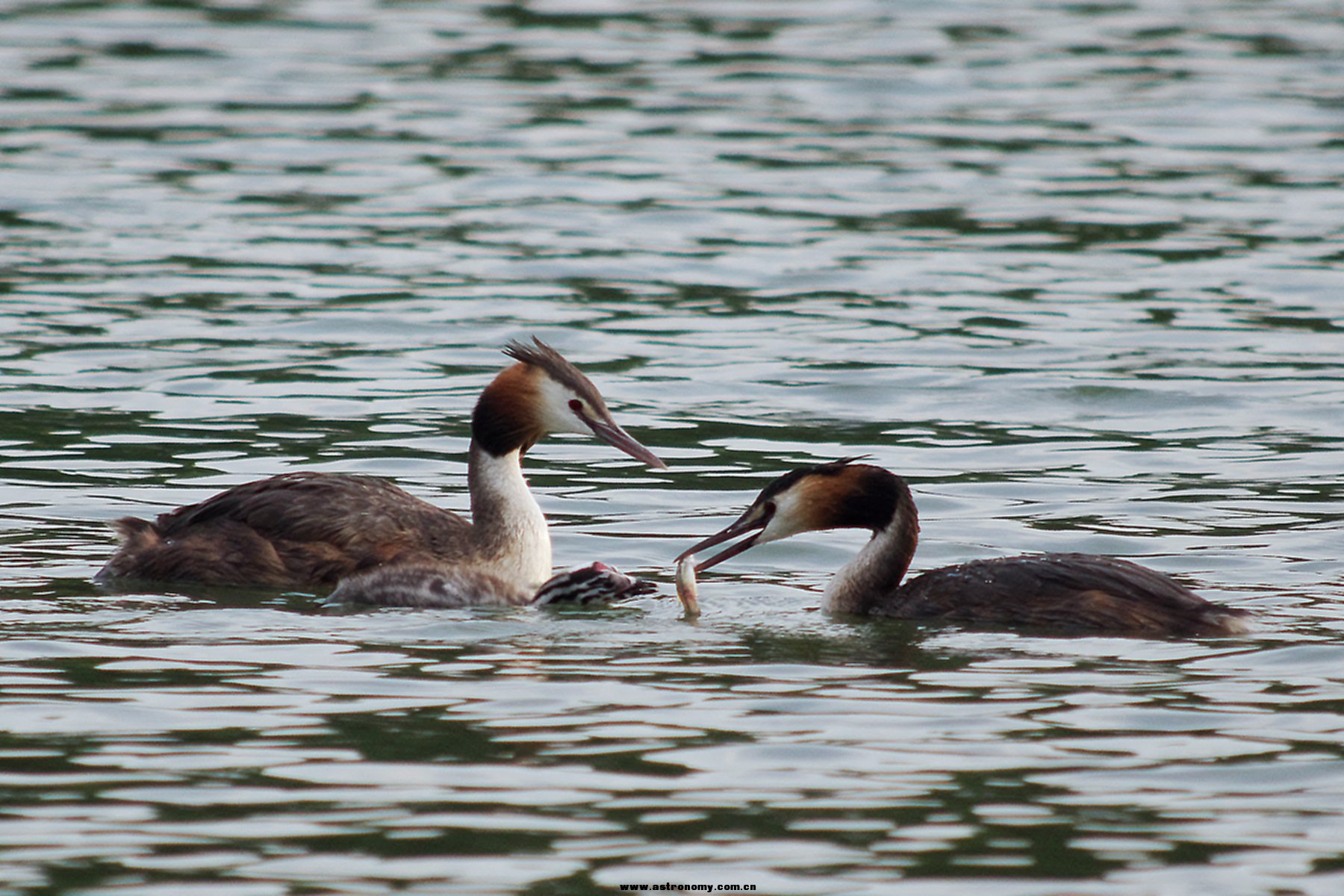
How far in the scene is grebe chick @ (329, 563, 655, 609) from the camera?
31.9 ft

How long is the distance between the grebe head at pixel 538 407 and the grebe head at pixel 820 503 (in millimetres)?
605

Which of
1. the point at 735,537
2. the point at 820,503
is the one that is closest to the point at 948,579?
the point at 820,503

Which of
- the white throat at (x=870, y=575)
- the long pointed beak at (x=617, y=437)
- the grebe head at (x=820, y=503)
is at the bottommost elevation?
the white throat at (x=870, y=575)

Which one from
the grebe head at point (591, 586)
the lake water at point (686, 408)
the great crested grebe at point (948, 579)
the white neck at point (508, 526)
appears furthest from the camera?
the white neck at point (508, 526)

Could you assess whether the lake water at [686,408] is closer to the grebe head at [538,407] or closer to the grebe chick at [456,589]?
the grebe chick at [456,589]

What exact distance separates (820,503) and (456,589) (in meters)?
1.61

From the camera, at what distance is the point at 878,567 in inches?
395

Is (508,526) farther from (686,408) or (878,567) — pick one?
(686,408)

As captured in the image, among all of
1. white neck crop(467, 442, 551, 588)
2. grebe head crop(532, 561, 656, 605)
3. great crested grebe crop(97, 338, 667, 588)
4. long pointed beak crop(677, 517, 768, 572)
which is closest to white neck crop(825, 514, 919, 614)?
long pointed beak crop(677, 517, 768, 572)

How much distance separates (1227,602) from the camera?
32.2 ft

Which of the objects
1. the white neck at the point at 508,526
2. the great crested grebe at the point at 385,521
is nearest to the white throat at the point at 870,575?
the great crested grebe at the point at 385,521

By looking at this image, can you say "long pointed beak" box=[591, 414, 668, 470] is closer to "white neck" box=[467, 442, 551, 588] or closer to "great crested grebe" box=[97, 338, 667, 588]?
"great crested grebe" box=[97, 338, 667, 588]

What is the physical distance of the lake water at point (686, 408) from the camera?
6816 millimetres

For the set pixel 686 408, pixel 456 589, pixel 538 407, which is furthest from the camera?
pixel 686 408
